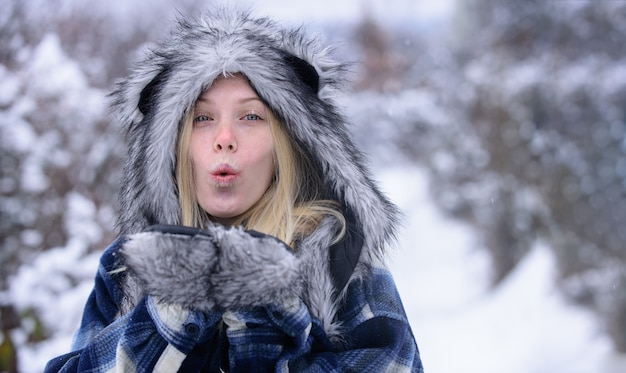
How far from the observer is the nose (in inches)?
67.1

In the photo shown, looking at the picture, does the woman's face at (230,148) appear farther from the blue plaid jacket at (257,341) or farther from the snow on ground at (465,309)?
the snow on ground at (465,309)

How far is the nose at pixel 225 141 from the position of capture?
5.59 ft

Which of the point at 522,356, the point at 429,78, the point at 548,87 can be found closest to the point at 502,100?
the point at 548,87

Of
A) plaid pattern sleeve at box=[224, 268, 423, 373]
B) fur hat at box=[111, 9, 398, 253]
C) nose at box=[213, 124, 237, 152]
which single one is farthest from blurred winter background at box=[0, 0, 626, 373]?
plaid pattern sleeve at box=[224, 268, 423, 373]

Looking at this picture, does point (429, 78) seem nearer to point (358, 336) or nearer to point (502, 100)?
point (502, 100)

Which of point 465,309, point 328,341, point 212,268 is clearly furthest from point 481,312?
point 212,268

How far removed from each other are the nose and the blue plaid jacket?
0.43m

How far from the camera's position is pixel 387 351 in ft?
5.63

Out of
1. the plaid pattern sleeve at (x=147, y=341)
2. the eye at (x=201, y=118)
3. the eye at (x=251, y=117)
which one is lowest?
the plaid pattern sleeve at (x=147, y=341)

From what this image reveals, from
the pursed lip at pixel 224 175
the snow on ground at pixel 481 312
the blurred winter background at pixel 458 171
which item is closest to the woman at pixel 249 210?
the pursed lip at pixel 224 175

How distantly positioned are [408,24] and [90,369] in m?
10.1

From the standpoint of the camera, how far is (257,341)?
1563 millimetres

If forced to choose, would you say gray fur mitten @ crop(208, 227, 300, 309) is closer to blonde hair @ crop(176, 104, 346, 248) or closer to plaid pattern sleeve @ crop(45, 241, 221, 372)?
plaid pattern sleeve @ crop(45, 241, 221, 372)

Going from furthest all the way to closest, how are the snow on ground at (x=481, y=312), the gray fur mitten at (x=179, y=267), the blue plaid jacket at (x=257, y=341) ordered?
1. the snow on ground at (x=481, y=312)
2. the blue plaid jacket at (x=257, y=341)
3. the gray fur mitten at (x=179, y=267)
